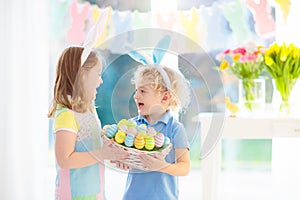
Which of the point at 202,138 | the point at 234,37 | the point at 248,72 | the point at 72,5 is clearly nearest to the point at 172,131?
the point at 202,138

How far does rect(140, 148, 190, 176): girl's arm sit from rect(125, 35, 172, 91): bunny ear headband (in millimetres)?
185

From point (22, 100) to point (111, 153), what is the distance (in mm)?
1552

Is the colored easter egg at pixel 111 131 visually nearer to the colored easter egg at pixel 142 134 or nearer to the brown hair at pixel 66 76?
the colored easter egg at pixel 142 134

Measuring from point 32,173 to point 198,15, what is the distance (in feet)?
4.50

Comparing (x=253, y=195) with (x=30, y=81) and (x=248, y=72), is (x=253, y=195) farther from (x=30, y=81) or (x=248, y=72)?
(x=30, y=81)

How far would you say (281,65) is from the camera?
2365mm

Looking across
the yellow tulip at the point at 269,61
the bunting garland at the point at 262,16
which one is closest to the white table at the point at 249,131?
the yellow tulip at the point at 269,61

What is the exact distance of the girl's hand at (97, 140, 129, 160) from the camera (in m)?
1.27

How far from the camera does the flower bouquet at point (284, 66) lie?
2.33 m

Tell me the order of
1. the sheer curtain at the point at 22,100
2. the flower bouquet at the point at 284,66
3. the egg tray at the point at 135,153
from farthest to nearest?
the sheer curtain at the point at 22,100
the flower bouquet at the point at 284,66
the egg tray at the point at 135,153

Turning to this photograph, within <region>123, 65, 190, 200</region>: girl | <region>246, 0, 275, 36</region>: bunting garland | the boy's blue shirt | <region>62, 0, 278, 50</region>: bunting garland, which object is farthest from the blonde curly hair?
<region>246, 0, 275, 36</region>: bunting garland

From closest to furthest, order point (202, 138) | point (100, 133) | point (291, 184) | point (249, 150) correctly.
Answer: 1. point (100, 133)
2. point (202, 138)
3. point (291, 184)
4. point (249, 150)

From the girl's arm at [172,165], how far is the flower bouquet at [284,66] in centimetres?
105

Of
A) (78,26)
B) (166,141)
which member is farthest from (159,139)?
(78,26)
